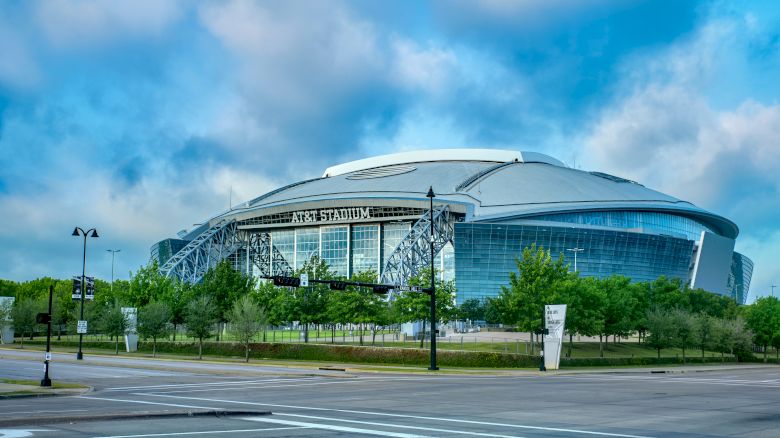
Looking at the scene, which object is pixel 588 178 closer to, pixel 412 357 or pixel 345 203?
pixel 345 203

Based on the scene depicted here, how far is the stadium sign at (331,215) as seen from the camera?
124875 mm

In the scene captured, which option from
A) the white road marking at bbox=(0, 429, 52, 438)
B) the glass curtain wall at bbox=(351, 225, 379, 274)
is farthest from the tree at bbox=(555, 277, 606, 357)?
the white road marking at bbox=(0, 429, 52, 438)

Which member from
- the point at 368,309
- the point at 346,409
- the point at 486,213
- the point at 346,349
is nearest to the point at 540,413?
the point at 346,409

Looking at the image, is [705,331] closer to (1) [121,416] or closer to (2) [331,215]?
(2) [331,215]

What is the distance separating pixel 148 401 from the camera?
28.5 meters

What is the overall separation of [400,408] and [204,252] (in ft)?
364

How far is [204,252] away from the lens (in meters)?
133

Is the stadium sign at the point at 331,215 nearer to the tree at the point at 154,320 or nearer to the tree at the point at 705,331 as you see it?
the tree at the point at 154,320

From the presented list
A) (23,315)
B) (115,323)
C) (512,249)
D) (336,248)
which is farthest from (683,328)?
(23,315)

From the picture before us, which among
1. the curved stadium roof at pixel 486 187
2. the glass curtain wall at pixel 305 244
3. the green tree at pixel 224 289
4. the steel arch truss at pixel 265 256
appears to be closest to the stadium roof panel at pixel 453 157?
the curved stadium roof at pixel 486 187

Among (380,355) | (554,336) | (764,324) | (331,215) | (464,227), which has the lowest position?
(380,355)

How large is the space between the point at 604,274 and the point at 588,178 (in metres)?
25.4

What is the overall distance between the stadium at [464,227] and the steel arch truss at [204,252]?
0.75 feet

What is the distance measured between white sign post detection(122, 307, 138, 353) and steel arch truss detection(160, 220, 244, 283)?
120ft
